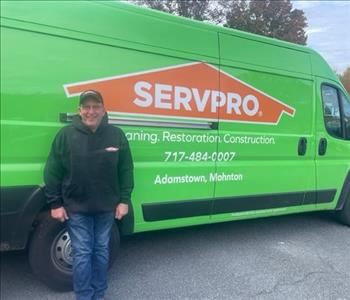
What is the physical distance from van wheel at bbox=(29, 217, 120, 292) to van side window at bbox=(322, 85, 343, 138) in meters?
3.76

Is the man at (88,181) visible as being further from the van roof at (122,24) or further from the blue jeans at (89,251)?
the van roof at (122,24)

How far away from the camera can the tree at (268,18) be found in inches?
1107

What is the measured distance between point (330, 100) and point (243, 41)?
1.76 metres

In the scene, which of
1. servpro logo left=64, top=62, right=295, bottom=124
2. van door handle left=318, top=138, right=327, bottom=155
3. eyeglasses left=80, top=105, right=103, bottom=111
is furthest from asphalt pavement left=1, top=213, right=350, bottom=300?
eyeglasses left=80, top=105, right=103, bottom=111

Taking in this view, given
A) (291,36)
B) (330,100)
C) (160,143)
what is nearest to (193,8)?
(291,36)

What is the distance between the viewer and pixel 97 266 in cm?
359

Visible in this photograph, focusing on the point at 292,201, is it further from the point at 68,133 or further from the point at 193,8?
the point at 193,8

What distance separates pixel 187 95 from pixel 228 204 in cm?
133

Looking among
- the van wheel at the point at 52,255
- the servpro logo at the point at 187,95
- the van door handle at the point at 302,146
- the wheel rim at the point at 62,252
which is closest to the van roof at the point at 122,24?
the servpro logo at the point at 187,95

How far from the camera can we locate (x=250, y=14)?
95.3 ft

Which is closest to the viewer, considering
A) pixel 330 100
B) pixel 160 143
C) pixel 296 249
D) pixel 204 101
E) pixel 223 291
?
pixel 223 291

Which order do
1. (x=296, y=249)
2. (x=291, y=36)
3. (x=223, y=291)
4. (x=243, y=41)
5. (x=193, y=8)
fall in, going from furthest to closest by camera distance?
(x=291, y=36)
(x=193, y=8)
(x=296, y=249)
(x=243, y=41)
(x=223, y=291)

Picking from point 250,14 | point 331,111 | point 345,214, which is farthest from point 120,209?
point 250,14

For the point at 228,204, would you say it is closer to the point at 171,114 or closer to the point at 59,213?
the point at 171,114
